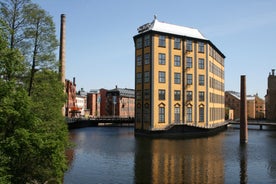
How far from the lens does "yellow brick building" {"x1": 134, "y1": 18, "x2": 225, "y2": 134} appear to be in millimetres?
66438

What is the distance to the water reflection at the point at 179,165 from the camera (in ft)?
87.6

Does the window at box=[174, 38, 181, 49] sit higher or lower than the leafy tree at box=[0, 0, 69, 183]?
higher

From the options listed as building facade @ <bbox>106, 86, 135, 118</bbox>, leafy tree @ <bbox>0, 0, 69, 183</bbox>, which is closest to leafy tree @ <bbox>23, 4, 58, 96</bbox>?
leafy tree @ <bbox>0, 0, 69, 183</bbox>

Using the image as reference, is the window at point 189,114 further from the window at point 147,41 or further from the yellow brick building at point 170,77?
the window at point 147,41

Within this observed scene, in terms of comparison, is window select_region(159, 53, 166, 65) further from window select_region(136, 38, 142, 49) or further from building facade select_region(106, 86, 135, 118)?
building facade select_region(106, 86, 135, 118)

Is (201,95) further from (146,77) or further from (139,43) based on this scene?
(139,43)

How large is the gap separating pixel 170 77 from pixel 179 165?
123 ft

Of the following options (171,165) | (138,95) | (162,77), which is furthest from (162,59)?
(171,165)

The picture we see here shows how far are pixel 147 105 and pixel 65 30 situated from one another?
895 inches

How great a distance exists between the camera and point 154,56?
6625 cm

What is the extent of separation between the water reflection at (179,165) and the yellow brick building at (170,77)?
23.1 m

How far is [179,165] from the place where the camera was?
32.4 meters

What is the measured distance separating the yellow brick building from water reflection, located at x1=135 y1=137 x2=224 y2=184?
23.1m

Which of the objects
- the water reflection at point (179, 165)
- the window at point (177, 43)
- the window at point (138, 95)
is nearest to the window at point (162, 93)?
the window at point (138, 95)
